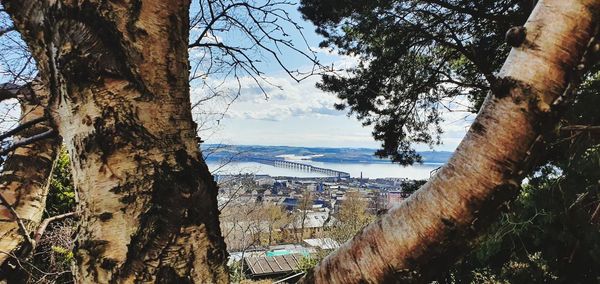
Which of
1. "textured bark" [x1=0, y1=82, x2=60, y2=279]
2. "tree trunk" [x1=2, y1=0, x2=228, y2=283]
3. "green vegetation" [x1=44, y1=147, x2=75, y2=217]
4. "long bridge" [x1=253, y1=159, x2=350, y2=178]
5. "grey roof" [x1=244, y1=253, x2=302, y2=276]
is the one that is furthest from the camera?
"long bridge" [x1=253, y1=159, x2=350, y2=178]

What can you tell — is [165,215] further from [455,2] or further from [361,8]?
[455,2]

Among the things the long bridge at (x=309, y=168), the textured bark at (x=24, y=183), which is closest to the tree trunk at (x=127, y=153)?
the textured bark at (x=24, y=183)

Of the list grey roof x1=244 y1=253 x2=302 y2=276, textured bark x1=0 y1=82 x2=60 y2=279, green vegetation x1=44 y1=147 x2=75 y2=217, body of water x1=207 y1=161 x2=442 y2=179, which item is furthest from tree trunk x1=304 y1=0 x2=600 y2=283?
grey roof x1=244 y1=253 x2=302 y2=276

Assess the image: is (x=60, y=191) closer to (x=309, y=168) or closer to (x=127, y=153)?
(x=127, y=153)

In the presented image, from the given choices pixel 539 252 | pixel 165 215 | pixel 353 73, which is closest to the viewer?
pixel 165 215

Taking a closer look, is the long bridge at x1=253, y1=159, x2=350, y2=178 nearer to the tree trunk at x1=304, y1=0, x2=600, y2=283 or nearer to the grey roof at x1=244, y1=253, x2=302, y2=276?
the grey roof at x1=244, y1=253, x2=302, y2=276

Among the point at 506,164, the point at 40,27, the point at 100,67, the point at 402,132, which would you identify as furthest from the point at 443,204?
the point at 402,132

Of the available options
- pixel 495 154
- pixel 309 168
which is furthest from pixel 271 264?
pixel 309 168
